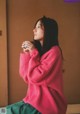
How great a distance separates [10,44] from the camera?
1781 millimetres

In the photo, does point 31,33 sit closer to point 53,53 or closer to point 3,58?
point 3,58

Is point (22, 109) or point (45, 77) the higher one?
point (45, 77)

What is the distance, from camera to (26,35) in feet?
5.88

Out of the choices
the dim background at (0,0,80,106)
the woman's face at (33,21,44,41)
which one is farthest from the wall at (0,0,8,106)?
the woman's face at (33,21,44,41)

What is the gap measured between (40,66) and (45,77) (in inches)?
1.8

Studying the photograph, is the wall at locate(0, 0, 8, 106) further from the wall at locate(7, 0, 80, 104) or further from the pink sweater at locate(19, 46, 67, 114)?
the pink sweater at locate(19, 46, 67, 114)

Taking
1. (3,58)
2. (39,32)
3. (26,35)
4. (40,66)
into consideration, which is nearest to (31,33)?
(26,35)

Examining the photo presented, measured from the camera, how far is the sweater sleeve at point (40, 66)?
0.90 metres

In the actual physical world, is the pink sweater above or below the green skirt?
above

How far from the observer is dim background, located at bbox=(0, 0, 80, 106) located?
175 cm

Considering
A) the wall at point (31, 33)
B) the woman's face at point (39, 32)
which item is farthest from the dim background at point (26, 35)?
the woman's face at point (39, 32)

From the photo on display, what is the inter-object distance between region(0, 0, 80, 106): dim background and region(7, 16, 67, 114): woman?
810 millimetres

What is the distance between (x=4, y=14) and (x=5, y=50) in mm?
266

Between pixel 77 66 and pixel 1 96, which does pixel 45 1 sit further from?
pixel 1 96
